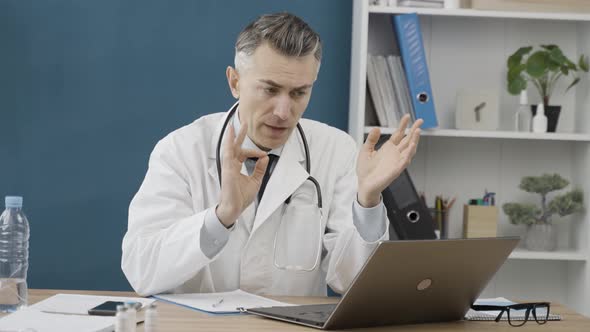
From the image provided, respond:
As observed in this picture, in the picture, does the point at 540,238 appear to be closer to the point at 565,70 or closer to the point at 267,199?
the point at 565,70

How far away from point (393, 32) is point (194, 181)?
1.35m

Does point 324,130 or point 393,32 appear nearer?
point 324,130

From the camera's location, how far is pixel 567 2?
10.2 feet

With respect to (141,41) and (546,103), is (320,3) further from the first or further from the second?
(546,103)

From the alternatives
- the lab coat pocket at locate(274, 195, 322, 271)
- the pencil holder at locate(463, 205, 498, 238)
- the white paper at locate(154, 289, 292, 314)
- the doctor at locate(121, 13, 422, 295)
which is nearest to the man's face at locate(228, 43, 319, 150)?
the doctor at locate(121, 13, 422, 295)

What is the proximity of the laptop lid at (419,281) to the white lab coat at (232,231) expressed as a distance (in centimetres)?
36

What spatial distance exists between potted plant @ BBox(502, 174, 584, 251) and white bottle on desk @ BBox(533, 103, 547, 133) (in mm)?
175

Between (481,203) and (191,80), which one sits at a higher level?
(191,80)

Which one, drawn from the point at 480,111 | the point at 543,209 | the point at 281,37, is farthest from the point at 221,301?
the point at 543,209

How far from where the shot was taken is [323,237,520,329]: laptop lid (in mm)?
1416

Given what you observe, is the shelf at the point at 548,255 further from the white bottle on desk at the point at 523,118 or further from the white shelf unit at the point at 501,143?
the white bottle on desk at the point at 523,118

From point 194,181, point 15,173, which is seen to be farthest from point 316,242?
point 15,173

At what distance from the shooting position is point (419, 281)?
1494mm

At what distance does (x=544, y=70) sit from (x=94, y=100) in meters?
1.67
